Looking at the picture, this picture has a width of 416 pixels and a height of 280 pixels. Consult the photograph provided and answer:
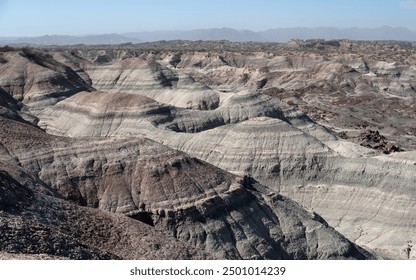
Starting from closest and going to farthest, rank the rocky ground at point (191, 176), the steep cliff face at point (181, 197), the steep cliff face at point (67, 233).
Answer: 1. the steep cliff face at point (67, 233)
2. the rocky ground at point (191, 176)
3. the steep cliff face at point (181, 197)

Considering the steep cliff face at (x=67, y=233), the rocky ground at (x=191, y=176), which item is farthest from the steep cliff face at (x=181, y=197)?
the steep cliff face at (x=67, y=233)

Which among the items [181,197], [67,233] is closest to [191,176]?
[181,197]

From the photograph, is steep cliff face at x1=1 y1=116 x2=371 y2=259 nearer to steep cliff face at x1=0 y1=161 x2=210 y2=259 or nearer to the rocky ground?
the rocky ground

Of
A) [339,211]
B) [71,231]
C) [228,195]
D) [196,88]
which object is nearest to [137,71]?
[196,88]

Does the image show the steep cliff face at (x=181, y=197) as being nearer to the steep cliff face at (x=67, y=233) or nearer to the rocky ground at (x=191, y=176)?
the rocky ground at (x=191, y=176)

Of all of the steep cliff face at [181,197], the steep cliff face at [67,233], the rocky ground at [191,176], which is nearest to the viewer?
the steep cliff face at [67,233]

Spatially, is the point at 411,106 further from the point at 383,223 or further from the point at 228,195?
the point at 228,195

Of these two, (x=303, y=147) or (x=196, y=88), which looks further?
(x=196, y=88)

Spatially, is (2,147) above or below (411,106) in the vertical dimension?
above
